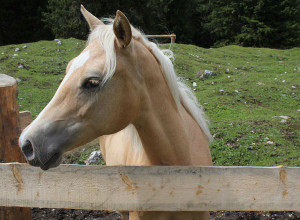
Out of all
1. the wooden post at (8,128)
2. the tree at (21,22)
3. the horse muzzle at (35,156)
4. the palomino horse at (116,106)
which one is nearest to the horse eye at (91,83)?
the palomino horse at (116,106)

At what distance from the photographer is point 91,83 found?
175cm

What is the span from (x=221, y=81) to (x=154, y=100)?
23.9 ft

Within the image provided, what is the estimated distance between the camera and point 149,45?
2.14 metres

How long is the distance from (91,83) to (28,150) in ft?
1.61

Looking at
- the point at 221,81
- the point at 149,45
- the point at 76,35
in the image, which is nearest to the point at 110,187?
the point at 149,45

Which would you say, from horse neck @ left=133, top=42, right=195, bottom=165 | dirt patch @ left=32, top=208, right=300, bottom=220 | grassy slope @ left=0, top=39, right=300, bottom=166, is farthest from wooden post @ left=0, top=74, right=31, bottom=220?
grassy slope @ left=0, top=39, right=300, bottom=166

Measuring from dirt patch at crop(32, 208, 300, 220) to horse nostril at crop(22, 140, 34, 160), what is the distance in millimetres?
2414

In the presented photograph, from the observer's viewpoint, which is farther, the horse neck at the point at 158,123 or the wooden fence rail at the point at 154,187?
the horse neck at the point at 158,123

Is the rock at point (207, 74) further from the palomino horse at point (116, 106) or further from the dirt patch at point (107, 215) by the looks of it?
the palomino horse at point (116, 106)

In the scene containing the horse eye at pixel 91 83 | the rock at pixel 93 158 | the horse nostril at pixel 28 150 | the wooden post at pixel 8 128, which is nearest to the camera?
the horse nostril at pixel 28 150

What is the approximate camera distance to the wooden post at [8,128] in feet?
7.29

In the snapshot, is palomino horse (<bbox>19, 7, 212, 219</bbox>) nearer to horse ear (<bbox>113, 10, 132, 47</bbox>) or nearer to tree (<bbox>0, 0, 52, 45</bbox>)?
horse ear (<bbox>113, 10, 132, 47</bbox>)

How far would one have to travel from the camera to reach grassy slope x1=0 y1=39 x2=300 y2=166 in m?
4.91

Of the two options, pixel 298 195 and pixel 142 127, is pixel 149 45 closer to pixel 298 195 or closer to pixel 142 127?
pixel 142 127
